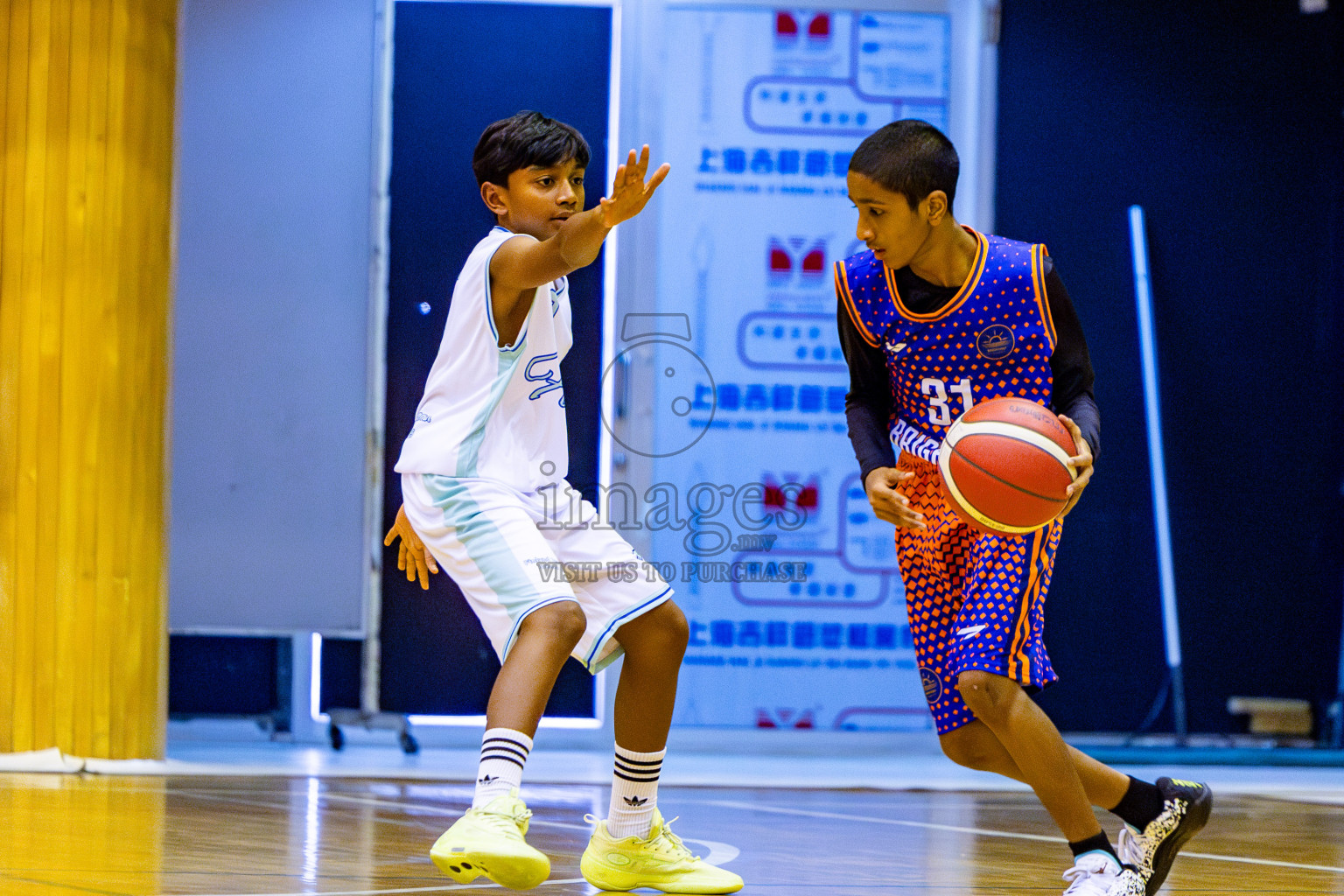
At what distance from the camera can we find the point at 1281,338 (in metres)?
5.56

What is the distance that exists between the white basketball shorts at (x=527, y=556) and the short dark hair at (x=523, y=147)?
0.51 metres

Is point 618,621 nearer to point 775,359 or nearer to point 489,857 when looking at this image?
point 489,857

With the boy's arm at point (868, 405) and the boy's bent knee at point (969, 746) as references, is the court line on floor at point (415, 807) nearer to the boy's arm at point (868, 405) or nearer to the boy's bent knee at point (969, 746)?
the boy's bent knee at point (969, 746)

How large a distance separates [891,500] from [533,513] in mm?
552

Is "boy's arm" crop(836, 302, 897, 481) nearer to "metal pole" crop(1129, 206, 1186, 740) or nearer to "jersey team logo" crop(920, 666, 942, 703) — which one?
"jersey team logo" crop(920, 666, 942, 703)

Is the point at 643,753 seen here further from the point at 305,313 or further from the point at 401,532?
the point at 305,313

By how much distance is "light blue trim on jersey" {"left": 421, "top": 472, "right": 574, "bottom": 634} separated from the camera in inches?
82.0

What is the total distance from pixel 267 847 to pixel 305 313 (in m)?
3.02

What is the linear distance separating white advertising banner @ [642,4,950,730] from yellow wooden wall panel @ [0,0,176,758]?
1.96m

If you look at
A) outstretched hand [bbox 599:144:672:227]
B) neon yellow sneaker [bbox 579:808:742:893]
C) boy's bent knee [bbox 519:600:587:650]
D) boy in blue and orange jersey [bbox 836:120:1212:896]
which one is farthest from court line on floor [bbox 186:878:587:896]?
outstretched hand [bbox 599:144:672:227]

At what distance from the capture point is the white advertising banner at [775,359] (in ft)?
17.9

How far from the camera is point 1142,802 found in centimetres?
224

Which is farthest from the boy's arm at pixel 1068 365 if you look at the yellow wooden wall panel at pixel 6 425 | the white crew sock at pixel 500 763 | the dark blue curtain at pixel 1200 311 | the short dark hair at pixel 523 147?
the dark blue curtain at pixel 1200 311

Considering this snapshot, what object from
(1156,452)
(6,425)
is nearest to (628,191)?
(6,425)
